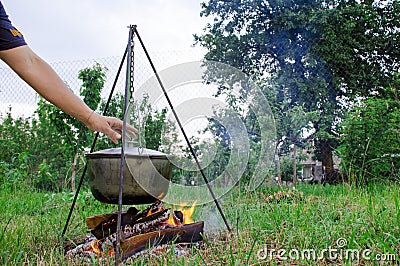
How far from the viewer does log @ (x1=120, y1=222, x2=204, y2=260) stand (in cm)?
185

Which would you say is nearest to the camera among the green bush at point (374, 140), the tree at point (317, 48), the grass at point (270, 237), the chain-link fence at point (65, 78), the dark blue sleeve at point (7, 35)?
the dark blue sleeve at point (7, 35)

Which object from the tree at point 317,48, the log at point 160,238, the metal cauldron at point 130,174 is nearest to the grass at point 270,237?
the log at point 160,238

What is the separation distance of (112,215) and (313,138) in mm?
7003

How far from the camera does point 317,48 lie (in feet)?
29.2

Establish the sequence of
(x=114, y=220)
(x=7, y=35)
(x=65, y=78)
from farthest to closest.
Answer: (x=65, y=78)
(x=114, y=220)
(x=7, y=35)

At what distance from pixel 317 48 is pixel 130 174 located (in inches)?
320

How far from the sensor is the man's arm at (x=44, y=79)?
1.42m

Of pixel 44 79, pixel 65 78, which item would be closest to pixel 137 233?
pixel 44 79

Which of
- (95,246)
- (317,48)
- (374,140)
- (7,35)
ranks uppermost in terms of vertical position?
(317,48)

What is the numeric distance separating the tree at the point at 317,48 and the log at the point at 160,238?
22.3ft

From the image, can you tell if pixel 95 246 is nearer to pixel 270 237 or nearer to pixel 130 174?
pixel 130 174

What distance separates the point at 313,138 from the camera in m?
8.51

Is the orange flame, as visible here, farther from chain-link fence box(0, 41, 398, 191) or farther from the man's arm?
the man's arm

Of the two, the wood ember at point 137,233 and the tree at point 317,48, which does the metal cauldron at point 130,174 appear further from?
the tree at point 317,48
